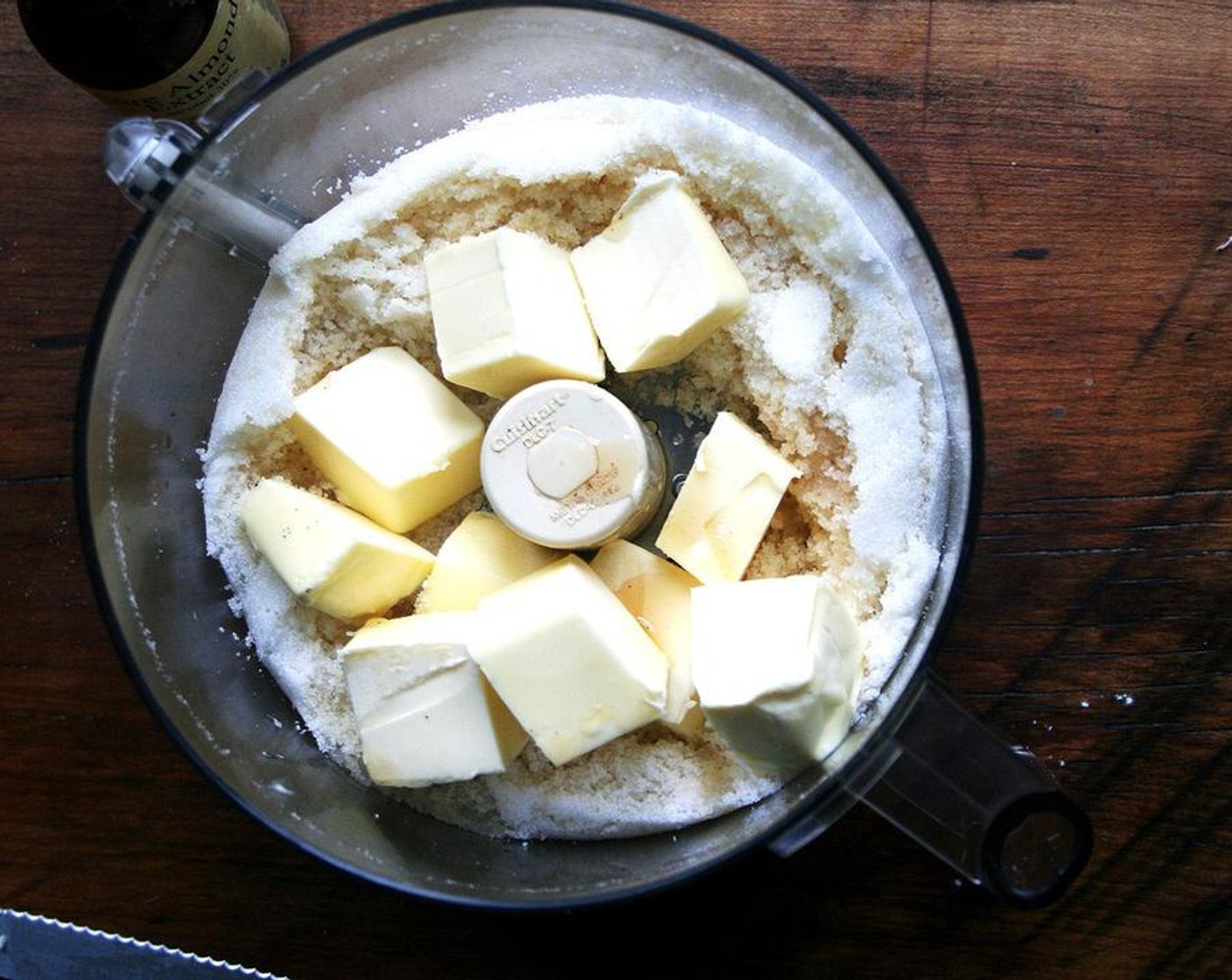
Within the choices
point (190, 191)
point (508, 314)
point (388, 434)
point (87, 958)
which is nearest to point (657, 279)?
point (508, 314)

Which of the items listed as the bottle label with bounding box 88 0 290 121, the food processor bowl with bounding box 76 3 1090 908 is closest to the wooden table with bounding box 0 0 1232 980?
the food processor bowl with bounding box 76 3 1090 908

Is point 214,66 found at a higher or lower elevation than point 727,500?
higher

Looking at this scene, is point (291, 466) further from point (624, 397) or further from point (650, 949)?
point (650, 949)

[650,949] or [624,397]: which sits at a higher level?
[624,397]

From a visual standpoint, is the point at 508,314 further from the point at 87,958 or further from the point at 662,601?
the point at 87,958

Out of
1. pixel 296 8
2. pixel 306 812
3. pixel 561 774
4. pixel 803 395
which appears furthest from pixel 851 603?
pixel 296 8

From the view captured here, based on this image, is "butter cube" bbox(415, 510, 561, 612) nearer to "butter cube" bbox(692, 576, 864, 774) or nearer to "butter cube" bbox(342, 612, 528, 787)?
"butter cube" bbox(342, 612, 528, 787)
